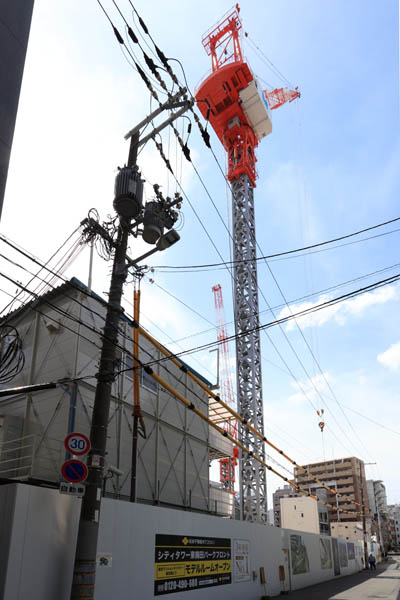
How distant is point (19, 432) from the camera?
54.8 ft

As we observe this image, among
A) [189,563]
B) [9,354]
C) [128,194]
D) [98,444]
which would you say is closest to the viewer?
[98,444]

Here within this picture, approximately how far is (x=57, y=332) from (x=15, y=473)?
5378 mm

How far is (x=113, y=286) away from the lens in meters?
10.6

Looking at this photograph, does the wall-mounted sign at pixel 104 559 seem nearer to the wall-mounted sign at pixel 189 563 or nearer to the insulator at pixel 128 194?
the wall-mounted sign at pixel 189 563

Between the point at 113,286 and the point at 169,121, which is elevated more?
the point at 169,121

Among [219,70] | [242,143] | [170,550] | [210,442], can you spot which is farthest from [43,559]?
[219,70]

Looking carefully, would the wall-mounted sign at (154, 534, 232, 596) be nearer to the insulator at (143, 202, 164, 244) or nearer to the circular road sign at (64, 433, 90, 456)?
the circular road sign at (64, 433, 90, 456)

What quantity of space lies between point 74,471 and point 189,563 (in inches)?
252

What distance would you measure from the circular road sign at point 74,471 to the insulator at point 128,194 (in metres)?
5.98

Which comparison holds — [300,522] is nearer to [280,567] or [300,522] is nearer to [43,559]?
[280,567]

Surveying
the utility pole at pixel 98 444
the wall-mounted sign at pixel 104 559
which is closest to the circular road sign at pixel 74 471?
the utility pole at pixel 98 444

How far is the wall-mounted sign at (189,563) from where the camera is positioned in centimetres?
1163

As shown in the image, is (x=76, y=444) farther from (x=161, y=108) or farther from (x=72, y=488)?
(x=161, y=108)

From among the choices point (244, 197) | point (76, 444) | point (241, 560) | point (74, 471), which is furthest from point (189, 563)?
point (244, 197)
